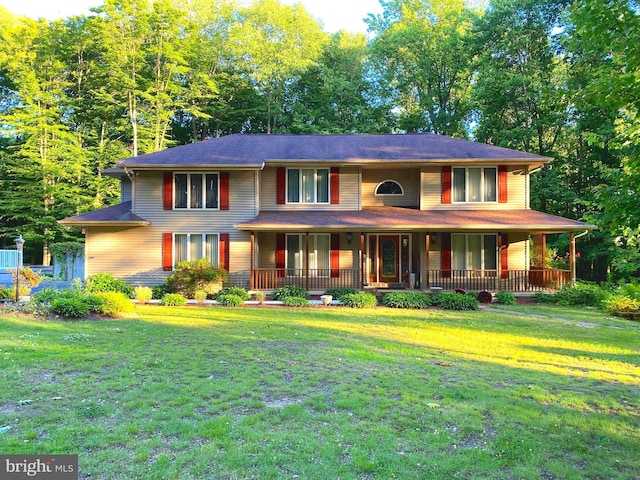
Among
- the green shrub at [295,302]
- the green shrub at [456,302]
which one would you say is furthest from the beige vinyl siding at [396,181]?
the green shrub at [295,302]

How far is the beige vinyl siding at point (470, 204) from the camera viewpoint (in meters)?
16.3

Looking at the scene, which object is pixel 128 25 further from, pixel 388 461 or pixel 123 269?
pixel 388 461

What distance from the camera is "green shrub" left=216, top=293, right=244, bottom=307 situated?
44.1ft

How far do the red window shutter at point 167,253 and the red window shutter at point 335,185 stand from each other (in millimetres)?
6626

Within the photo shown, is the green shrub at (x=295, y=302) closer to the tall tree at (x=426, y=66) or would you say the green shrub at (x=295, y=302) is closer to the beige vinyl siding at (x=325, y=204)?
the beige vinyl siding at (x=325, y=204)

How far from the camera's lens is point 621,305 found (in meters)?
12.0

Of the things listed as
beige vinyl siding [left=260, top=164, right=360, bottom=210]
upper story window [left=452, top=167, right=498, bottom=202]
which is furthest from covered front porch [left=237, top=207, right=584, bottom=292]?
upper story window [left=452, top=167, right=498, bottom=202]

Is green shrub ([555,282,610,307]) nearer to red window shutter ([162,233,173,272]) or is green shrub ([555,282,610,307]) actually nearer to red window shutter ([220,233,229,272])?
red window shutter ([220,233,229,272])

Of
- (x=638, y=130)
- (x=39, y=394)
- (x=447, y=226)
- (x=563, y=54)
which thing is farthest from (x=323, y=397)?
(x=563, y=54)

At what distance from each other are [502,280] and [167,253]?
517 inches

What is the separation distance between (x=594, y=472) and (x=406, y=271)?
44.4ft

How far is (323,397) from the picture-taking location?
4.82 meters

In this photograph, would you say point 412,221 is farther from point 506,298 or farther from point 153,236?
point 153,236

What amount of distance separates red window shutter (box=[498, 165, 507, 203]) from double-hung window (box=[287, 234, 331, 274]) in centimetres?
716
